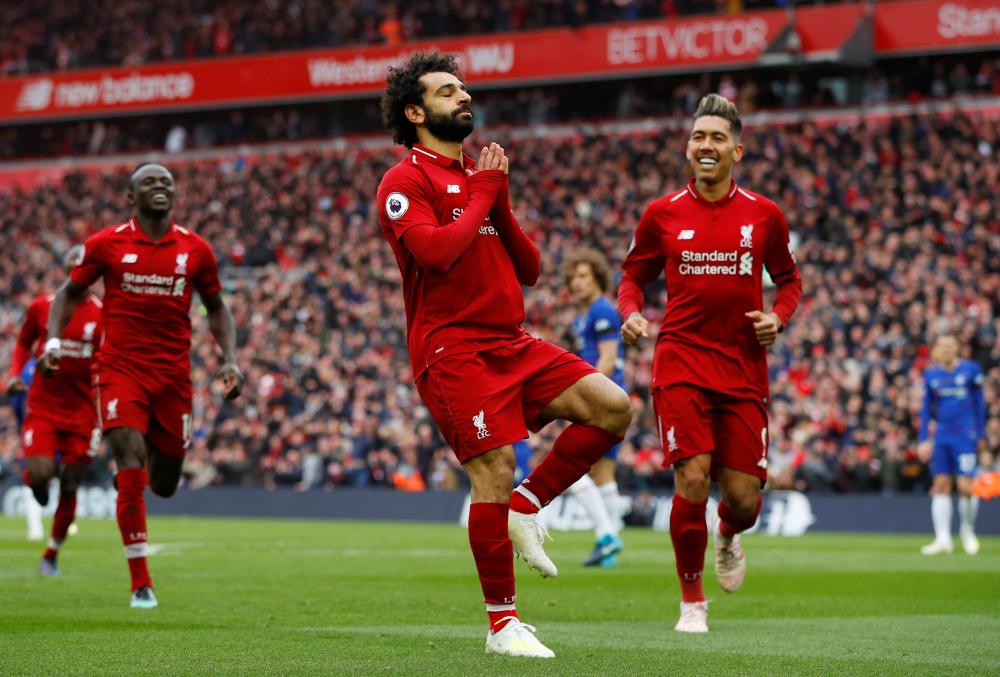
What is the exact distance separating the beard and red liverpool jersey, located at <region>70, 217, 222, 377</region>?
349 centimetres

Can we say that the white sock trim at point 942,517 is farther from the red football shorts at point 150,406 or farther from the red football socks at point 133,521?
the red football socks at point 133,521

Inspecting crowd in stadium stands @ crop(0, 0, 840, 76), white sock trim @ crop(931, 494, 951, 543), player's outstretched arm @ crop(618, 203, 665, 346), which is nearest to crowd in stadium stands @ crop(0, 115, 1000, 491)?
crowd in stadium stands @ crop(0, 0, 840, 76)

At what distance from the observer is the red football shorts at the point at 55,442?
43.5 ft

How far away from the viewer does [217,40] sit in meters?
46.1

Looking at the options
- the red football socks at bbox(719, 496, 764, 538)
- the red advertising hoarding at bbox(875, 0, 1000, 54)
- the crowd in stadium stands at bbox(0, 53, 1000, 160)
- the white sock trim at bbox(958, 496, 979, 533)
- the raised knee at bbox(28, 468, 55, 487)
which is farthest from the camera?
the crowd in stadium stands at bbox(0, 53, 1000, 160)

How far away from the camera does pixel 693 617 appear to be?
27.1 ft

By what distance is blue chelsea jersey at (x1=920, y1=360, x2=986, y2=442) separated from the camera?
58.1ft

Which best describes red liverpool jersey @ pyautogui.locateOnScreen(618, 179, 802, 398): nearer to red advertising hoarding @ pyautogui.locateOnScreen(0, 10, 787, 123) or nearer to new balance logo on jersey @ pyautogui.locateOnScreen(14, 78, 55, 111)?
red advertising hoarding @ pyautogui.locateOnScreen(0, 10, 787, 123)

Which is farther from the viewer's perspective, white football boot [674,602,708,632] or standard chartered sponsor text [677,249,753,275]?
standard chartered sponsor text [677,249,753,275]

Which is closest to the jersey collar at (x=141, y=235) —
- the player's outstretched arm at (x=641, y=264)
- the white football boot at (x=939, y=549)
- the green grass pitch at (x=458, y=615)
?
the green grass pitch at (x=458, y=615)

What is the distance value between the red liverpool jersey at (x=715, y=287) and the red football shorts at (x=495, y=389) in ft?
5.02

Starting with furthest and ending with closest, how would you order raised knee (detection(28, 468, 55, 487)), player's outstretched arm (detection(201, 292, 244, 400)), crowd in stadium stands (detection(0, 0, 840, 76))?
crowd in stadium stands (detection(0, 0, 840, 76)) → raised knee (detection(28, 468, 55, 487)) → player's outstretched arm (detection(201, 292, 244, 400))

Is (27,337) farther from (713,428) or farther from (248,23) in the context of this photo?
(248,23)

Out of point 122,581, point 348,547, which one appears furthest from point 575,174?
point 122,581
